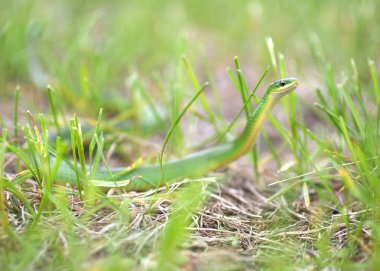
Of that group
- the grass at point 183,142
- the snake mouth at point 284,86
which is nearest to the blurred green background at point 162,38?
the grass at point 183,142

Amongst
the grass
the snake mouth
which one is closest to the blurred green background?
the grass

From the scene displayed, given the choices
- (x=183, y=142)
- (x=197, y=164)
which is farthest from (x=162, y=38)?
(x=197, y=164)

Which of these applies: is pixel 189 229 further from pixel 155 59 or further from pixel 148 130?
pixel 155 59

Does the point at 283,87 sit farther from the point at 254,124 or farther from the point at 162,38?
the point at 162,38

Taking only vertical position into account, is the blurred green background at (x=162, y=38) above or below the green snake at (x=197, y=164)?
above

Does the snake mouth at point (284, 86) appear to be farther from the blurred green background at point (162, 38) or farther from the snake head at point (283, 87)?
the blurred green background at point (162, 38)

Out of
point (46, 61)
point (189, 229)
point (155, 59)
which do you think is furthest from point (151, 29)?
point (189, 229)
